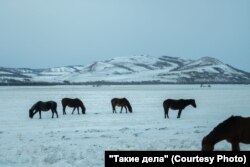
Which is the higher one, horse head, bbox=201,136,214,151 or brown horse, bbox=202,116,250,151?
brown horse, bbox=202,116,250,151

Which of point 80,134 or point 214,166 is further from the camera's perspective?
point 80,134

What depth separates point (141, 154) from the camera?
22.9 ft

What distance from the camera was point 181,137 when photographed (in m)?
13.9

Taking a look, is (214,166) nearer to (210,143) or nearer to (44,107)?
(210,143)

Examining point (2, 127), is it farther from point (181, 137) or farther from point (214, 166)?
point (214, 166)

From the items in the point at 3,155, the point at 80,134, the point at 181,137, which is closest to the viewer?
the point at 3,155

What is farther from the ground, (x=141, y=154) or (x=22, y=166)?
(x=141, y=154)

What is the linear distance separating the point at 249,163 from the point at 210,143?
7.30 feet

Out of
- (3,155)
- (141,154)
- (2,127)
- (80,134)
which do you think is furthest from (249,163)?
(2,127)

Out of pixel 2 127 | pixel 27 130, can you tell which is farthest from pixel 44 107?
pixel 27 130

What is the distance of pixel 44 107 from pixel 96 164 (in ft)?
49.3

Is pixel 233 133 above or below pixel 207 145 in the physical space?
above

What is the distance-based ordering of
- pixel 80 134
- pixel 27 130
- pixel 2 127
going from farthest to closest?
1. pixel 2 127
2. pixel 27 130
3. pixel 80 134

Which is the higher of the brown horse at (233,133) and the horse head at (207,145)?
the brown horse at (233,133)
